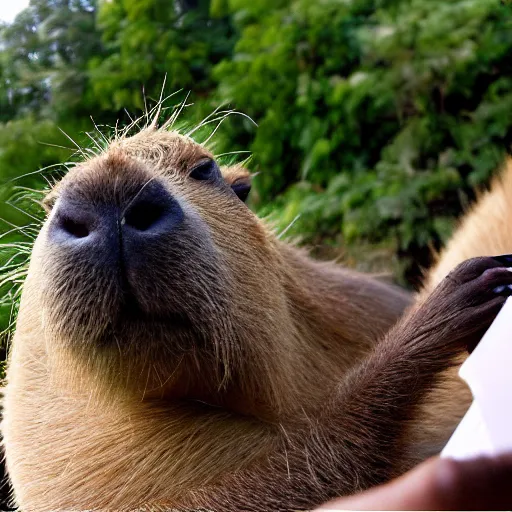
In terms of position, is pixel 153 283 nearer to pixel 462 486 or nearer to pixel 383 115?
pixel 462 486

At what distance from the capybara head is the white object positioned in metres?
0.53

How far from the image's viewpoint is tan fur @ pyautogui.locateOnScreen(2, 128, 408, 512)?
1.33 metres

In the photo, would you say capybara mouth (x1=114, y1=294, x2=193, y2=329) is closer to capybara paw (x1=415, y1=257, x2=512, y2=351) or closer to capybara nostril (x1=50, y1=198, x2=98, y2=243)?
capybara nostril (x1=50, y1=198, x2=98, y2=243)

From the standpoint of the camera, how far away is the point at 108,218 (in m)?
1.23

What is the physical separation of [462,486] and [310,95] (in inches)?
43.5

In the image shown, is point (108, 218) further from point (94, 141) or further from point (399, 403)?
point (399, 403)

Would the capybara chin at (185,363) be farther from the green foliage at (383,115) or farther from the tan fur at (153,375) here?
the green foliage at (383,115)

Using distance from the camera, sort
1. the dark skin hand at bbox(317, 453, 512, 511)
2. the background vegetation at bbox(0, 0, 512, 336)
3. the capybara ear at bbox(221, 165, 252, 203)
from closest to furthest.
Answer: the dark skin hand at bbox(317, 453, 512, 511), the background vegetation at bbox(0, 0, 512, 336), the capybara ear at bbox(221, 165, 252, 203)

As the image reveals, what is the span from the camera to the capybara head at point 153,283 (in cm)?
126

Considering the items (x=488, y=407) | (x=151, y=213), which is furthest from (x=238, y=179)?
(x=488, y=407)

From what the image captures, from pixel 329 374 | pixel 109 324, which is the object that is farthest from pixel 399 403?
pixel 109 324

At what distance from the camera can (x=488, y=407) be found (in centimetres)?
98

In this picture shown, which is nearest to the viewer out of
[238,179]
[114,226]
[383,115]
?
[114,226]

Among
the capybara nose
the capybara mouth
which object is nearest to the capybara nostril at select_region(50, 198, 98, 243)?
the capybara nose
